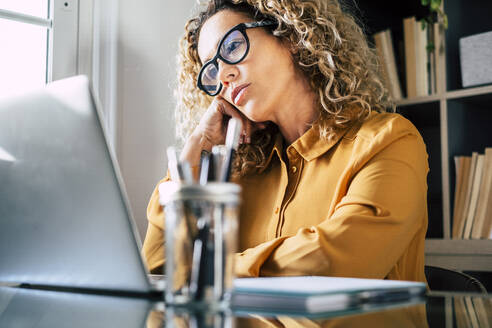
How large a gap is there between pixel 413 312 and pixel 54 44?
1692mm

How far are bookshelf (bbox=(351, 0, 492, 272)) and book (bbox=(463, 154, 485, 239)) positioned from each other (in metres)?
0.05

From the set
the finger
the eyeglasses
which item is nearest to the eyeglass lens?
the eyeglasses

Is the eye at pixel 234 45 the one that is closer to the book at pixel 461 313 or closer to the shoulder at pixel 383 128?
the shoulder at pixel 383 128

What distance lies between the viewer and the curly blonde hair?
4.69 feet

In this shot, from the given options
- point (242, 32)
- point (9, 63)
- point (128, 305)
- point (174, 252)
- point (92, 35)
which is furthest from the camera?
point (92, 35)

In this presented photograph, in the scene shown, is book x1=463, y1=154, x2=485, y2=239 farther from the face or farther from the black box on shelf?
the face

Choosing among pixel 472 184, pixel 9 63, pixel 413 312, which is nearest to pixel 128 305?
Result: pixel 413 312

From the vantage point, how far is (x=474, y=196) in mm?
1923

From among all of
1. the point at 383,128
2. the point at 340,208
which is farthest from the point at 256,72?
the point at 340,208

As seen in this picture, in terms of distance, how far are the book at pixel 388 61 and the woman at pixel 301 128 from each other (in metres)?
0.43

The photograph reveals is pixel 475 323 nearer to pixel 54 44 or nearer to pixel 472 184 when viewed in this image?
pixel 472 184

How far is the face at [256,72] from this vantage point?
146cm

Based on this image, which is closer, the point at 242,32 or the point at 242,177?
the point at 242,32

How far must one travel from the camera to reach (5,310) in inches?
24.7
